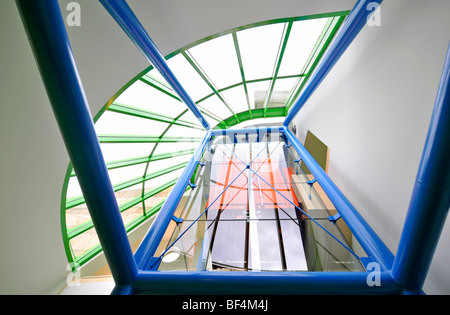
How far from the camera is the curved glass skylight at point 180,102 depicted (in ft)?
12.1

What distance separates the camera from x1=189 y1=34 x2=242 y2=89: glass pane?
3.75 metres

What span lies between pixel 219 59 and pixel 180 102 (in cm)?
201

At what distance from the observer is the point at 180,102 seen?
19.3 feet

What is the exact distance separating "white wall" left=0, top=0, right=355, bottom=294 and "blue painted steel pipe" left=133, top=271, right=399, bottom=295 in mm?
2270

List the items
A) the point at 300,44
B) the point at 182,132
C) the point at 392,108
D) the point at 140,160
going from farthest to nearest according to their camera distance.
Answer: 1. the point at 182,132
2. the point at 140,160
3. the point at 300,44
4. the point at 392,108

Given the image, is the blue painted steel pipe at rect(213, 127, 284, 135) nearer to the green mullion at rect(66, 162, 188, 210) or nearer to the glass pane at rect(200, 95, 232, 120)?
the glass pane at rect(200, 95, 232, 120)

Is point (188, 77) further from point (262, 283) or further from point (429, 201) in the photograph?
point (429, 201)

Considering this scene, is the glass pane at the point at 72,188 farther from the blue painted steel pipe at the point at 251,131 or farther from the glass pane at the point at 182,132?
the blue painted steel pipe at the point at 251,131

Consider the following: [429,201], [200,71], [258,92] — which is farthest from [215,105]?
[429,201]

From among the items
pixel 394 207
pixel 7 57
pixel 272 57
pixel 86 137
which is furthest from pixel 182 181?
pixel 272 57

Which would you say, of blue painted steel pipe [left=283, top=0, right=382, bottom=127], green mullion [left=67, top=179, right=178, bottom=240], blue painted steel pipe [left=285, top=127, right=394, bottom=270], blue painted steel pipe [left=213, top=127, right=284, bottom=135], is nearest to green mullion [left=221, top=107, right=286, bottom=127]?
green mullion [left=67, top=179, right=178, bottom=240]

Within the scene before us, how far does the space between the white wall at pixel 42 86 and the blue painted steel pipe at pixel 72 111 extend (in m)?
1.75
